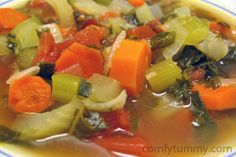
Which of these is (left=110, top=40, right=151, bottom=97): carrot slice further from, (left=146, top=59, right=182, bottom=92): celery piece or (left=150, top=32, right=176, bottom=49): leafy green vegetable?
(left=150, top=32, right=176, bottom=49): leafy green vegetable

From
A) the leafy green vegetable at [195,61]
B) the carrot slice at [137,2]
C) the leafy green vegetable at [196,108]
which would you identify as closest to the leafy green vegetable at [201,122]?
the leafy green vegetable at [196,108]

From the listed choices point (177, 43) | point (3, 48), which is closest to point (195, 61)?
point (177, 43)

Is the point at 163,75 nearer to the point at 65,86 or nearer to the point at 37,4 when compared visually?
the point at 65,86

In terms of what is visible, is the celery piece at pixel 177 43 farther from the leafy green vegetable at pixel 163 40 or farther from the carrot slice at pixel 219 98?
the carrot slice at pixel 219 98

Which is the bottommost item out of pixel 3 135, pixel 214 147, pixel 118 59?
pixel 214 147

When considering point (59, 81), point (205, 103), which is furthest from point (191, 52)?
point (59, 81)

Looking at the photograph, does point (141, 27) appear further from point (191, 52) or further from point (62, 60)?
point (62, 60)

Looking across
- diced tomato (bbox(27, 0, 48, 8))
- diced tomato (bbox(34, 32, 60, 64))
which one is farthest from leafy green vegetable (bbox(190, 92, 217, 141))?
diced tomato (bbox(27, 0, 48, 8))
